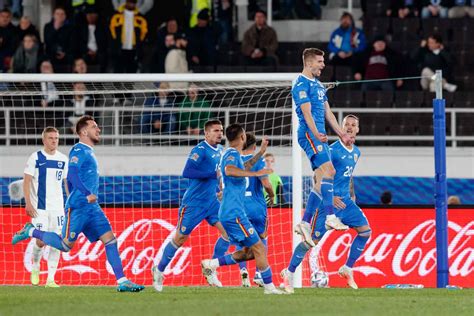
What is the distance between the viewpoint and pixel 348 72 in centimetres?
2534

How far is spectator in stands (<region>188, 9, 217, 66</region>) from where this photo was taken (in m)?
25.4

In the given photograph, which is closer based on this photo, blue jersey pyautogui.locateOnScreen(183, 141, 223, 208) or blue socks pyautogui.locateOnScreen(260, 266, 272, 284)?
blue socks pyautogui.locateOnScreen(260, 266, 272, 284)

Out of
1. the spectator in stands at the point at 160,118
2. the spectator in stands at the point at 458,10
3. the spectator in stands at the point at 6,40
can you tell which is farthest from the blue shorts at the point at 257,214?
the spectator in stands at the point at 458,10

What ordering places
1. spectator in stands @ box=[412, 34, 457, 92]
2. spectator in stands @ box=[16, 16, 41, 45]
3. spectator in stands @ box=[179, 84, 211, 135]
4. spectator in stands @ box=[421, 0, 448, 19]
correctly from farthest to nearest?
1. spectator in stands @ box=[421, 0, 448, 19]
2. spectator in stands @ box=[16, 16, 41, 45]
3. spectator in stands @ box=[412, 34, 457, 92]
4. spectator in stands @ box=[179, 84, 211, 135]

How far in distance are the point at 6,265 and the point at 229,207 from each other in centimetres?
589

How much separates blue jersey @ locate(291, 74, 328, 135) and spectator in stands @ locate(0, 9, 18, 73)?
11.4 meters

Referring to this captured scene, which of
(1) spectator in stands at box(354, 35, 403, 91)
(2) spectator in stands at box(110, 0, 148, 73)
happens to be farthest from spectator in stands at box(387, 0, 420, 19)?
(2) spectator in stands at box(110, 0, 148, 73)

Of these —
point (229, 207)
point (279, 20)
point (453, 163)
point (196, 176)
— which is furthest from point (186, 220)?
point (279, 20)

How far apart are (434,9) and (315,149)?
41.2ft

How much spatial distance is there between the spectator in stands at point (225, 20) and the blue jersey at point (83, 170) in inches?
447

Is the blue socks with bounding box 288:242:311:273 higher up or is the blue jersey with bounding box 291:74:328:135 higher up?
the blue jersey with bounding box 291:74:328:135

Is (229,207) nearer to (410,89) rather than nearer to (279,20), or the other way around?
(410,89)

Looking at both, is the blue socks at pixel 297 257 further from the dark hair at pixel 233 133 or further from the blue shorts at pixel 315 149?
the dark hair at pixel 233 133

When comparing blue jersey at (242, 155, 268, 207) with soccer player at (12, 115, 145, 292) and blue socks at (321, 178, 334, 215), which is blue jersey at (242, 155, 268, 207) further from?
soccer player at (12, 115, 145, 292)
